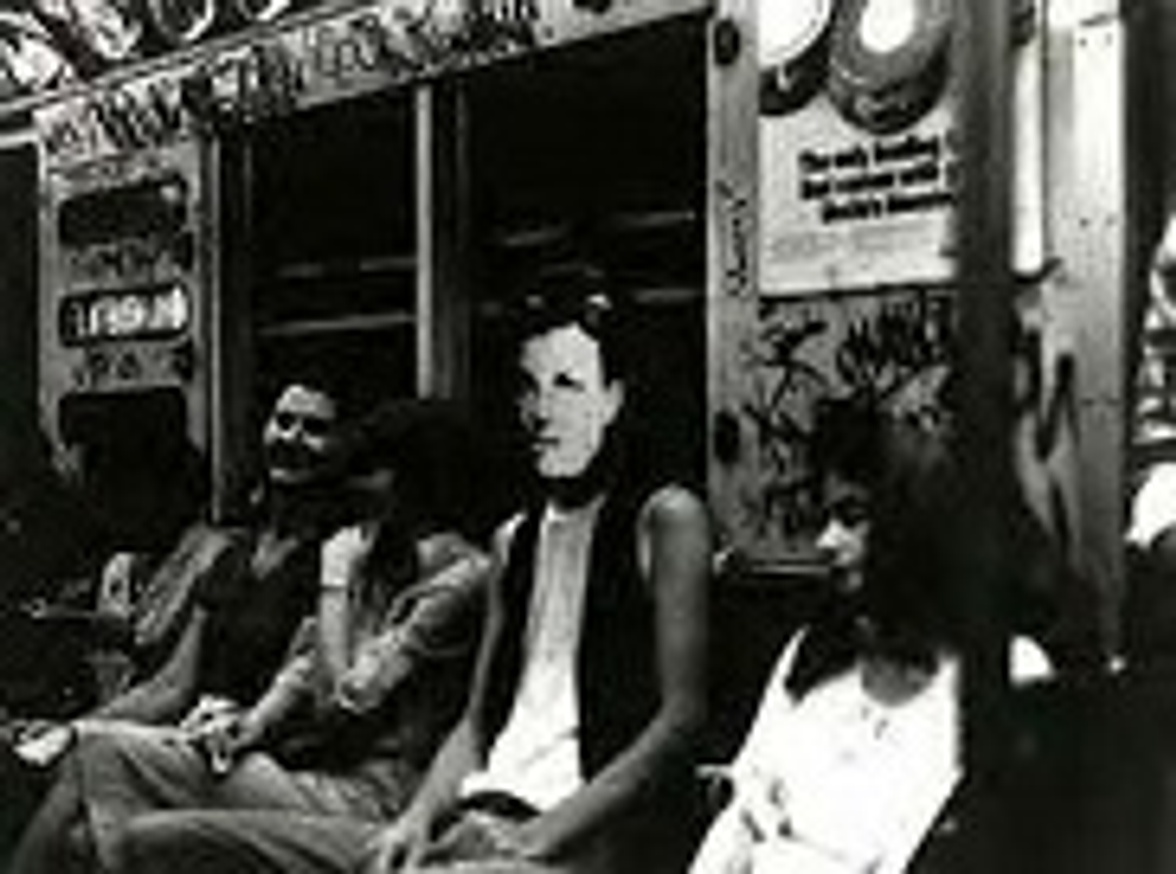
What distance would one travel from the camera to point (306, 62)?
6199mm

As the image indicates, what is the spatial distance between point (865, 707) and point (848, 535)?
1.03ft

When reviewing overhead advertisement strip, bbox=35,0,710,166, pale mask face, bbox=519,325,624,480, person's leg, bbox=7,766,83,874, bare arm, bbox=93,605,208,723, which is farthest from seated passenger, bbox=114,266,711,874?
bare arm, bbox=93,605,208,723

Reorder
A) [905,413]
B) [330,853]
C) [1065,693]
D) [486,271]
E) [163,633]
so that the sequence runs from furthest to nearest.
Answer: [163,633], [486,271], [330,853], [905,413], [1065,693]

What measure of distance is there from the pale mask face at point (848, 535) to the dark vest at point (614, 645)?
0.48 meters

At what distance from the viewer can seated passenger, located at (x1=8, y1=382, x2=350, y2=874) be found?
572 cm

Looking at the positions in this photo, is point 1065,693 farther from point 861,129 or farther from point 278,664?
point 278,664

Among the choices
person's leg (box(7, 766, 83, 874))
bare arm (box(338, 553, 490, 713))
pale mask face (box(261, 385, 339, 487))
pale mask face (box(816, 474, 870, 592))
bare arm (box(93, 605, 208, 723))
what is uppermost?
pale mask face (box(261, 385, 339, 487))

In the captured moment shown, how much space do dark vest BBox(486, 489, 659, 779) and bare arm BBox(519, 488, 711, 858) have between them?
117mm

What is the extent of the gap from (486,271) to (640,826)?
1.58 metres

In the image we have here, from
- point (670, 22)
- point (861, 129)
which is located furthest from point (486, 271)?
point (861, 129)

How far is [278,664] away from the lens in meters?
5.95

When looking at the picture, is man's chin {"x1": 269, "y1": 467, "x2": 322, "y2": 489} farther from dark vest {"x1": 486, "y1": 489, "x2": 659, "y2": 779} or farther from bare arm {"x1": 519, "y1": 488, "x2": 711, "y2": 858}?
bare arm {"x1": 519, "y1": 488, "x2": 711, "y2": 858}

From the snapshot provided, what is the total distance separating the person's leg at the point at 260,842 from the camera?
5074mm

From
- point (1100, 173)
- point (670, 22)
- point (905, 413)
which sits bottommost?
point (905, 413)
